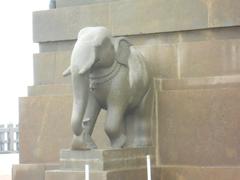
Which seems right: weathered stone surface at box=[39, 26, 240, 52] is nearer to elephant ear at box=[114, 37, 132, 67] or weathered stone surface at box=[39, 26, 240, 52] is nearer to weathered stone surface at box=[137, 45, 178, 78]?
weathered stone surface at box=[137, 45, 178, 78]

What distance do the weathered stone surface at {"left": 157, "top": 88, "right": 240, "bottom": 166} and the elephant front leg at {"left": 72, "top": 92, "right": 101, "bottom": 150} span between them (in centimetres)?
75

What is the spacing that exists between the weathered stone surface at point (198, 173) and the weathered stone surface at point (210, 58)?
108 centimetres

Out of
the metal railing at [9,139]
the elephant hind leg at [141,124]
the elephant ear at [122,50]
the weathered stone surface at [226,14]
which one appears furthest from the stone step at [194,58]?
the metal railing at [9,139]

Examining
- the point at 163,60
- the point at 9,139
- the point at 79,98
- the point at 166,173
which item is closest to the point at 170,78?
the point at 163,60

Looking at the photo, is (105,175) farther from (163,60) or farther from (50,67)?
(50,67)

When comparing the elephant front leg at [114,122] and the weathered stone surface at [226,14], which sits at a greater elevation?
the weathered stone surface at [226,14]

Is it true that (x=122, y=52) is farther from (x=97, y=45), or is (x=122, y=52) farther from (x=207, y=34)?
(x=207, y=34)

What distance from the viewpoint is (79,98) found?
8.56 m

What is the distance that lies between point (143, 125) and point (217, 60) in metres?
1.09

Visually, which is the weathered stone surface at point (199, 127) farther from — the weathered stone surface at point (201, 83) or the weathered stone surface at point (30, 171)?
the weathered stone surface at point (30, 171)

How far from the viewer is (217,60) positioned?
9312mm

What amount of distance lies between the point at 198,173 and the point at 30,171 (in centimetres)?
210

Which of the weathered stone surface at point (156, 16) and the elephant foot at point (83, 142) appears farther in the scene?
the weathered stone surface at point (156, 16)

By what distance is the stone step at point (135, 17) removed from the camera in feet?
31.2
